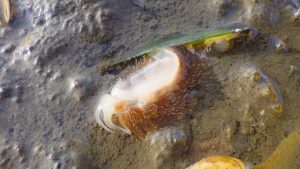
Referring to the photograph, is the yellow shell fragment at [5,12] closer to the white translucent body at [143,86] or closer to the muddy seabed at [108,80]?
the muddy seabed at [108,80]

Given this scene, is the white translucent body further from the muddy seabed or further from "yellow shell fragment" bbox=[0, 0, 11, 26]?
"yellow shell fragment" bbox=[0, 0, 11, 26]

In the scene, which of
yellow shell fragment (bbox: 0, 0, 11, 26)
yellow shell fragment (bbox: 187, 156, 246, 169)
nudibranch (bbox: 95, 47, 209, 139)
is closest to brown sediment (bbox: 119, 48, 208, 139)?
nudibranch (bbox: 95, 47, 209, 139)

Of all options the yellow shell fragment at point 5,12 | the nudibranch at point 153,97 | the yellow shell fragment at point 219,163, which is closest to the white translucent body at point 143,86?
the nudibranch at point 153,97

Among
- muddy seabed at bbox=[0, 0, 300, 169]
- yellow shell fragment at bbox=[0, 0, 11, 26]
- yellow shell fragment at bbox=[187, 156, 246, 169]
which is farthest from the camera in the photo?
yellow shell fragment at bbox=[0, 0, 11, 26]

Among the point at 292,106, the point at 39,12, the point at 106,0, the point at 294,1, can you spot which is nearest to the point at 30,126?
the point at 39,12

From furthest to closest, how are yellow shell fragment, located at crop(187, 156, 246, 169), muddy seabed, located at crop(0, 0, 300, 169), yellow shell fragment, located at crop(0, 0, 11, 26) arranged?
yellow shell fragment, located at crop(0, 0, 11, 26) → muddy seabed, located at crop(0, 0, 300, 169) → yellow shell fragment, located at crop(187, 156, 246, 169)

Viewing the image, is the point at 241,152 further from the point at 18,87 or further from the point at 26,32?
the point at 26,32
